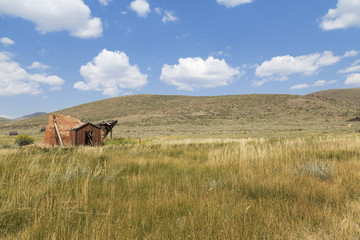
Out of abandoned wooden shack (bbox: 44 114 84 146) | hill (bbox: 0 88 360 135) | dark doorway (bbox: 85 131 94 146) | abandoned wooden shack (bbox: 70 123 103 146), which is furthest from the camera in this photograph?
hill (bbox: 0 88 360 135)

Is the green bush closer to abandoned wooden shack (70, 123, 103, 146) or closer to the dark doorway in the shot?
abandoned wooden shack (70, 123, 103, 146)

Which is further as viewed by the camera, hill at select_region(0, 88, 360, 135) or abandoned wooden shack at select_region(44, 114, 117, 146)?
hill at select_region(0, 88, 360, 135)

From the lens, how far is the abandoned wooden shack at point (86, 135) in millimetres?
16250

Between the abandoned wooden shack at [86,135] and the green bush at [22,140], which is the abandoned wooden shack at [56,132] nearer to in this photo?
the abandoned wooden shack at [86,135]

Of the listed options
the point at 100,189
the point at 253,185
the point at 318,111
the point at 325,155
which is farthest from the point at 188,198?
the point at 318,111

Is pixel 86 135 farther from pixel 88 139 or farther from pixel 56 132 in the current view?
pixel 56 132

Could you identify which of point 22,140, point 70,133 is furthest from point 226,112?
point 70,133

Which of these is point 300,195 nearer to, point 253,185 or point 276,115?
point 253,185

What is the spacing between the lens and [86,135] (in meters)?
16.5

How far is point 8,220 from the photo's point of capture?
210cm

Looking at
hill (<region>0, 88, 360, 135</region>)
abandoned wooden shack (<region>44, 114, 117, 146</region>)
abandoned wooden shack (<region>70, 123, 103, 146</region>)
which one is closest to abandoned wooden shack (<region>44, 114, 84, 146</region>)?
abandoned wooden shack (<region>44, 114, 117, 146</region>)

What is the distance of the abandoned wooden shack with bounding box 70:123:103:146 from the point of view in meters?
16.2

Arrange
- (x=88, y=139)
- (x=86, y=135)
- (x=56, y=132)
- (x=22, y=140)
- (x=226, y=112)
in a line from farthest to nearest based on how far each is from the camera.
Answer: (x=226, y=112) < (x=22, y=140) < (x=56, y=132) < (x=88, y=139) < (x=86, y=135)

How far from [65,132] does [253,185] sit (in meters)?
17.9
